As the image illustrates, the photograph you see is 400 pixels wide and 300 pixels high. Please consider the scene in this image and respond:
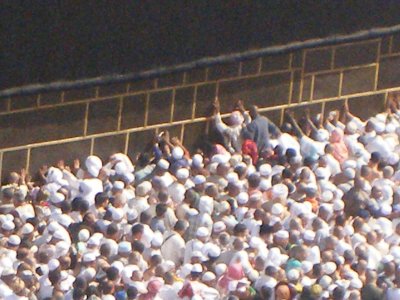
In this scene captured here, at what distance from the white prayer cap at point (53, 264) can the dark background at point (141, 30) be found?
2.13 meters

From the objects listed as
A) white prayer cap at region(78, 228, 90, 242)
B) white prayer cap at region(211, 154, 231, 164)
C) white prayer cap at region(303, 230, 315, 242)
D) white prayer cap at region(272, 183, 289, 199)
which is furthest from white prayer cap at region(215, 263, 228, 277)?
white prayer cap at region(211, 154, 231, 164)

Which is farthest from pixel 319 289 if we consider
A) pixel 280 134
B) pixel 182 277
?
pixel 280 134

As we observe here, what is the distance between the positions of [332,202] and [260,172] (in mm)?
851

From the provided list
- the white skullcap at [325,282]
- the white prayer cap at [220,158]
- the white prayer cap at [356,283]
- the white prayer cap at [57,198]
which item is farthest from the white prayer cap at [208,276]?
the white prayer cap at [220,158]

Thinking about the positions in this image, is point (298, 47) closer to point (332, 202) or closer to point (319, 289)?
point (332, 202)

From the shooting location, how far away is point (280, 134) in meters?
30.4

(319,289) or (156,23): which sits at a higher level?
(156,23)

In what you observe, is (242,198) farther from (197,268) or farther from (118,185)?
(197,268)

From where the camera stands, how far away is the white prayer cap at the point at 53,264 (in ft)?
89.0

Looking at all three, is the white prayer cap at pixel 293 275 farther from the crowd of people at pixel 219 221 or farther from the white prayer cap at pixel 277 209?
the white prayer cap at pixel 277 209

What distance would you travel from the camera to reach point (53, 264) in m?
27.2

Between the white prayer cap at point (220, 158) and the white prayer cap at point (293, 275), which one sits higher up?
the white prayer cap at point (220, 158)

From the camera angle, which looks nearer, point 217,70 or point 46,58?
point 46,58

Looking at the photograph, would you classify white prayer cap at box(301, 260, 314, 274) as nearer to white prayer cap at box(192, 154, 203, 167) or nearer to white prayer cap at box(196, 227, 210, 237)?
white prayer cap at box(196, 227, 210, 237)
